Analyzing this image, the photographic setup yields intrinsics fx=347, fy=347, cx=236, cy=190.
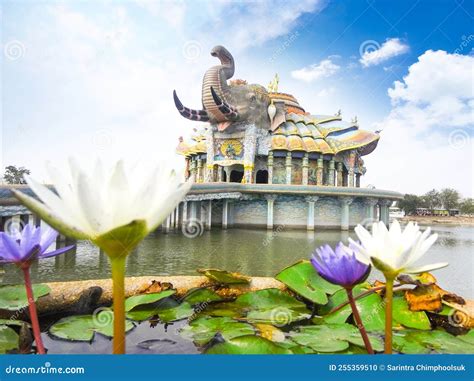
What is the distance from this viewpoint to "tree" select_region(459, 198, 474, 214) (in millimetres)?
29891

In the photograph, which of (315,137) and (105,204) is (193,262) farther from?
(315,137)

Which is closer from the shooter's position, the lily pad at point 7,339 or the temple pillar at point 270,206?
the lily pad at point 7,339

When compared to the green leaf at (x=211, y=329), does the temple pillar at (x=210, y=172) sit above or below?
above

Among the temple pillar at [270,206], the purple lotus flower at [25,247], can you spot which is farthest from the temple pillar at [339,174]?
the purple lotus flower at [25,247]

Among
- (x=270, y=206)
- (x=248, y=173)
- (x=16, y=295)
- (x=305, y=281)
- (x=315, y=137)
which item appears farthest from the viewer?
(x=315, y=137)

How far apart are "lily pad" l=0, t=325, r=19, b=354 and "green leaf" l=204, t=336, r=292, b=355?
2.64 feet

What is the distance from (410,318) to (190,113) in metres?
17.2

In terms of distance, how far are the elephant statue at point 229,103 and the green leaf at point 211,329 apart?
14809mm

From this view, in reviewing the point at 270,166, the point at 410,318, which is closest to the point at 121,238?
the point at 410,318

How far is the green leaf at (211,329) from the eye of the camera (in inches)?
64.3

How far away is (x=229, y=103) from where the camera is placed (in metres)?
17.0

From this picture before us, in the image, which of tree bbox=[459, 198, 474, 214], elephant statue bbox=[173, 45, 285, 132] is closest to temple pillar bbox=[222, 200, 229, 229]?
elephant statue bbox=[173, 45, 285, 132]

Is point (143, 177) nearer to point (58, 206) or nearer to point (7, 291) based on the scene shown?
point (58, 206)

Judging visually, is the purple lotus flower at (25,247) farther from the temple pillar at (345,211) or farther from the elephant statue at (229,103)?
the temple pillar at (345,211)
